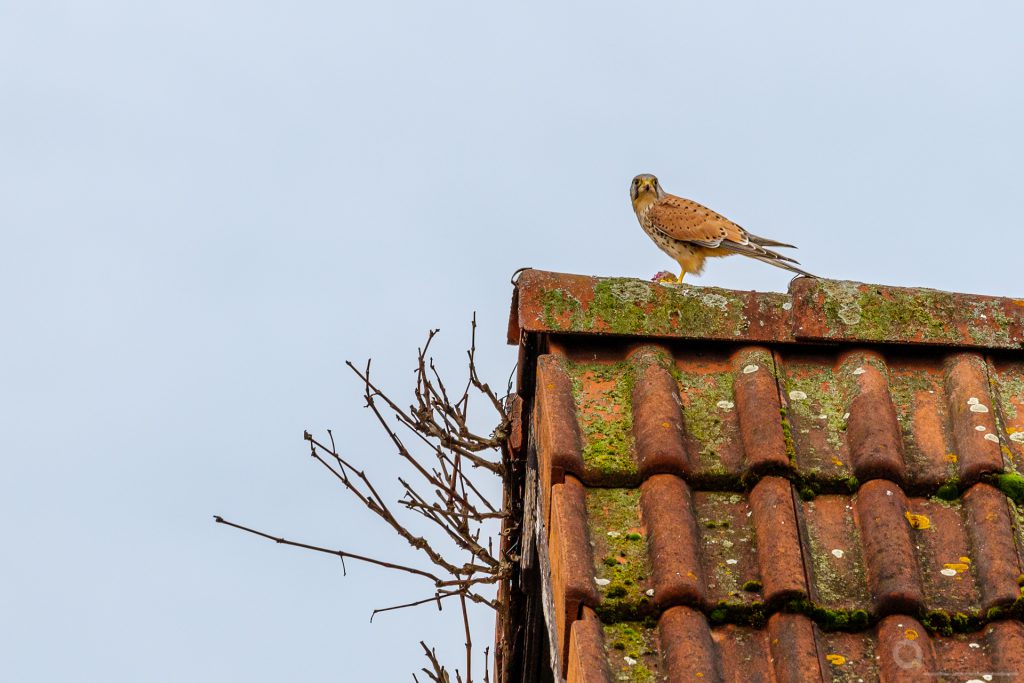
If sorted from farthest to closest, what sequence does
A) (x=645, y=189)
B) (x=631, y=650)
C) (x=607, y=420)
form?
1. (x=645, y=189)
2. (x=607, y=420)
3. (x=631, y=650)

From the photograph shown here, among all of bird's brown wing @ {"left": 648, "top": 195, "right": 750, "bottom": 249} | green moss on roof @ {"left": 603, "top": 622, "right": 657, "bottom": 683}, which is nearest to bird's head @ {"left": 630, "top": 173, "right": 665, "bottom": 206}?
bird's brown wing @ {"left": 648, "top": 195, "right": 750, "bottom": 249}

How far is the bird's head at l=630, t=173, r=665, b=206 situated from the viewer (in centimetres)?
679

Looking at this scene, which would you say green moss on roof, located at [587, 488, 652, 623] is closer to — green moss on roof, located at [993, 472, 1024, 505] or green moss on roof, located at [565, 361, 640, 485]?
green moss on roof, located at [565, 361, 640, 485]

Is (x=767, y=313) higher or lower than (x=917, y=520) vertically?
higher

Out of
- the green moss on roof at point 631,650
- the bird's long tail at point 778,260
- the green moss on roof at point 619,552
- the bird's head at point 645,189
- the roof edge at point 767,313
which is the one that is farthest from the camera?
the bird's head at point 645,189

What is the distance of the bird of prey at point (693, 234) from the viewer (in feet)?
18.9

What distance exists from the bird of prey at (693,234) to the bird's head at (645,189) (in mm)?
97

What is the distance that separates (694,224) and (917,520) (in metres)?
4.03

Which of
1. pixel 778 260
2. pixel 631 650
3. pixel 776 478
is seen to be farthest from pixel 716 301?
pixel 778 260

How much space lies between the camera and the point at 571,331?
2.51m

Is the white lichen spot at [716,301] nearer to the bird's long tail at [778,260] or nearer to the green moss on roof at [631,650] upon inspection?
the green moss on roof at [631,650]

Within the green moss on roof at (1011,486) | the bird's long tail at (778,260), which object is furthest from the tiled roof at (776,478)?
the bird's long tail at (778,260)

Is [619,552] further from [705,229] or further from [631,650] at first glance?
[705,229]

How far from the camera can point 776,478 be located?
7.22 ft
